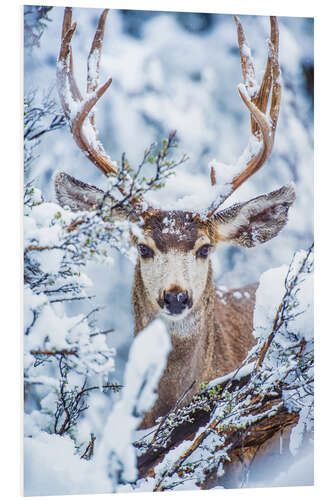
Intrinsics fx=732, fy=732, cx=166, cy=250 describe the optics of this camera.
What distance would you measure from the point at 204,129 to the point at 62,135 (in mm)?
675

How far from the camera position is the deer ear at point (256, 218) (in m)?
3.26

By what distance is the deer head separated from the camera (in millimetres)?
3043

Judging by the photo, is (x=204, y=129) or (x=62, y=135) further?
(x=204, y=129)

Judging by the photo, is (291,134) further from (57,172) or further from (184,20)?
(57,172)

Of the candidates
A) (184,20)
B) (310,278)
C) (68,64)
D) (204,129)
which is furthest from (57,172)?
(310,278)

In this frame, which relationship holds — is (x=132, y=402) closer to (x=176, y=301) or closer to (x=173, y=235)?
(x=176, y=301)

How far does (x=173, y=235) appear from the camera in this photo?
310 cm

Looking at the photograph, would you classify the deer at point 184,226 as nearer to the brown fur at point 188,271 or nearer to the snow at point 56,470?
the brown fur at point 188,271

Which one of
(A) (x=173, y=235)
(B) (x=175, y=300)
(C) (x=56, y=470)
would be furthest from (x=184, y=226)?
(C) (x=56, y=470)

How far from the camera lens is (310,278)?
3527 mm

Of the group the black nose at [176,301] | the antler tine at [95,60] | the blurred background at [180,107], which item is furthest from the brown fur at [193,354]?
the antler tine at [95,60]
